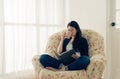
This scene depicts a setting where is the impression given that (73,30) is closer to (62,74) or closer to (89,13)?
(62,74)

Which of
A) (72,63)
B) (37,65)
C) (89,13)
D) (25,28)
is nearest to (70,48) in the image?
(72,63)

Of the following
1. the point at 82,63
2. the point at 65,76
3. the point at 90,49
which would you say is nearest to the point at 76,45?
the point at 90,49

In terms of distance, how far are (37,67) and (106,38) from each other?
1.74 metres

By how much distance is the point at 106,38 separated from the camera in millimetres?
4418

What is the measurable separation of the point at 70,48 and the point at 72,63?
0.45 metres

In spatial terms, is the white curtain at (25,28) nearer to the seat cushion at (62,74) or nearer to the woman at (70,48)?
the woman at (70,48)

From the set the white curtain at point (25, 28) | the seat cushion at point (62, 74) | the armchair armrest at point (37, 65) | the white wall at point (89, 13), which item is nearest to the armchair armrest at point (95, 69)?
the seat cushion at point (62, 74)

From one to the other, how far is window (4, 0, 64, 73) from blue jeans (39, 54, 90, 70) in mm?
1006

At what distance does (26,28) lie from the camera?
4324 mm

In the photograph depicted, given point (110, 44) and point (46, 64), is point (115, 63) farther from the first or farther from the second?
point (46, 64)

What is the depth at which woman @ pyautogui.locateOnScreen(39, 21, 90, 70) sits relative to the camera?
3.10 metres

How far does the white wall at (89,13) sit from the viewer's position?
4480 millimetres

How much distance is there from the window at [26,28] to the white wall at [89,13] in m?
0.32

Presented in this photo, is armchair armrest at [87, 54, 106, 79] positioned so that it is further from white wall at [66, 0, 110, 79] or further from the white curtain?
the white curtain
